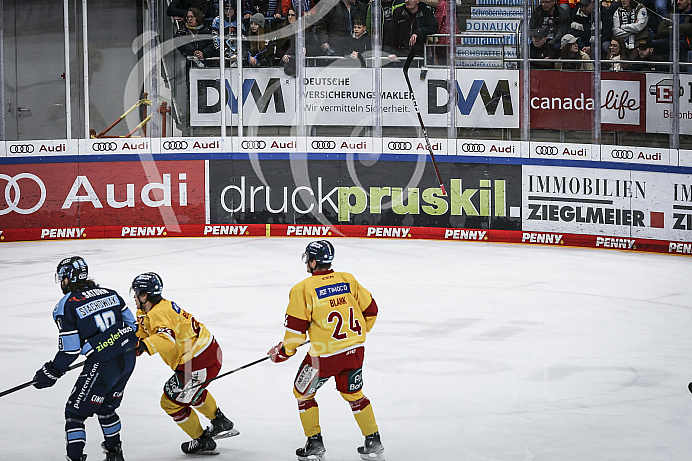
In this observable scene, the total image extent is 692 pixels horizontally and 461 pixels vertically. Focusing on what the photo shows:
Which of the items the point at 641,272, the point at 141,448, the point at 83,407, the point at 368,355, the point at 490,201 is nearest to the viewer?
the point at 83,407

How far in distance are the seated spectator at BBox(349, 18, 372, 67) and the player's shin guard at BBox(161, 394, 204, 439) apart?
11.1 metres

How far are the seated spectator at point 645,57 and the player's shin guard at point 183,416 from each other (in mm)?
11440

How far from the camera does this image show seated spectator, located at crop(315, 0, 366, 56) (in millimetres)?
16359

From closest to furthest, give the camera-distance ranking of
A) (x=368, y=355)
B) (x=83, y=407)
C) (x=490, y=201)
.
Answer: (x=83, y=407) < (x=368, y=355) < (x=490, y=201)

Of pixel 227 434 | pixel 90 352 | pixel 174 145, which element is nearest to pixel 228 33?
pixel 174 145

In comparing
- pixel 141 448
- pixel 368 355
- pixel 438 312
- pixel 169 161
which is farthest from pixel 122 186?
pixel 141 448

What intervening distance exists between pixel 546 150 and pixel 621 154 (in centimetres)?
121

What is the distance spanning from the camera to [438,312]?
10695mm

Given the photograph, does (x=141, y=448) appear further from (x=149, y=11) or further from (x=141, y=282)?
(x=149, y=11)

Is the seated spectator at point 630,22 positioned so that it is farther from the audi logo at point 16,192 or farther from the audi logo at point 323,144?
the audi logo at point 16,192

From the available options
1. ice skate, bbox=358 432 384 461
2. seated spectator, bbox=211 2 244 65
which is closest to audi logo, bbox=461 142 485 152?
seated spectator, bbox=211 2 244 65

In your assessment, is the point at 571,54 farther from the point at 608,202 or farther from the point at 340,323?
the point at 340,323

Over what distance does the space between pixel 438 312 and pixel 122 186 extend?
786 cm

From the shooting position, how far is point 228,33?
16.6 metres
